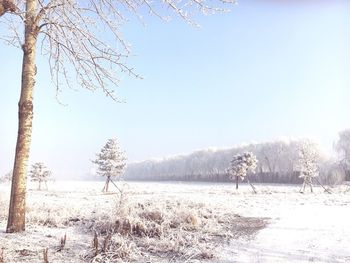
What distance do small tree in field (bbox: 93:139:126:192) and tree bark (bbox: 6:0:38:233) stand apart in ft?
155

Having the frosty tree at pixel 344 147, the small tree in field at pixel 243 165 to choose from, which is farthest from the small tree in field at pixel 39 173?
the frosty tree at pixel 344 147

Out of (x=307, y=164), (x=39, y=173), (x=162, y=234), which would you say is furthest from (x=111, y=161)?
(x=162, y=234)

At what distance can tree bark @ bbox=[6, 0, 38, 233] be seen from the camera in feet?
24.3

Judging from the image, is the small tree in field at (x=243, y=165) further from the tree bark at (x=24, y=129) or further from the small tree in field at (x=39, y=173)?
the tree bark at (x=24, y=129)

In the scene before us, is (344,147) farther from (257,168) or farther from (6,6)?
(6,6)

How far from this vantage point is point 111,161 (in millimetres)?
54500

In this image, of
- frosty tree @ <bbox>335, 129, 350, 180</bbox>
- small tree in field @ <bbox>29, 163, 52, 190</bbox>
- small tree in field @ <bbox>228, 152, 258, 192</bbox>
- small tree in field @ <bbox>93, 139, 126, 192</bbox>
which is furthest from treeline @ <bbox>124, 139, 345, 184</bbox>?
small tree in field @ <bbox>29, 163, 52, 190</bbox>

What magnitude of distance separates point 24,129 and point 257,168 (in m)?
91.2

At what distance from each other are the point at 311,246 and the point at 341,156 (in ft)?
251

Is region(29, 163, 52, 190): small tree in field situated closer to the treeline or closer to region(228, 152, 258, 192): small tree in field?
region(228, 152, 258, 192): small tree in field

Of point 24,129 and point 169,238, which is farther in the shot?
point 169,238

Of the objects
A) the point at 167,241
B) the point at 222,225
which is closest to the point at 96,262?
the point at 167,241

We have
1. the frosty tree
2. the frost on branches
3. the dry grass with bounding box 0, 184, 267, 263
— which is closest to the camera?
the dry grass with bounding box 0, 184, 267, 263

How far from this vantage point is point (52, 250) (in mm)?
6328
